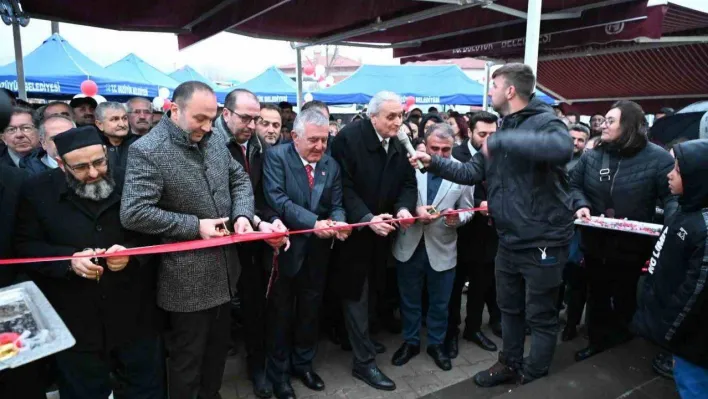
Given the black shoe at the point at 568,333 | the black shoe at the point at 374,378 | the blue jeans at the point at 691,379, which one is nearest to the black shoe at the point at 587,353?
the black shoe at the point at 568,333

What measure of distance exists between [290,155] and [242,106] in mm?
500

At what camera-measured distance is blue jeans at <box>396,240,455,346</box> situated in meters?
3.69

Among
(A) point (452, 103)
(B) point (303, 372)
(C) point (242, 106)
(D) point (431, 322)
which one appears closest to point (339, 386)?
(B) point (303, 372)

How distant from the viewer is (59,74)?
29.8 ft

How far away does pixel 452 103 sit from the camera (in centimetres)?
1462

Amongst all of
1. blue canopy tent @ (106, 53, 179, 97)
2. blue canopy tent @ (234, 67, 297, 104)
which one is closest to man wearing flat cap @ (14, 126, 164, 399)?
blue canopy tent @ (106, 53, 179, 97)

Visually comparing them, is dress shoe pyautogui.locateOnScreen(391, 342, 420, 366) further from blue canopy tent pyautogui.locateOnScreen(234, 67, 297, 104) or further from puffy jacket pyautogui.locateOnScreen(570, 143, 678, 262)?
blue canopy tent pyautogui.locateOnScreen(234, 67, 297, 104)

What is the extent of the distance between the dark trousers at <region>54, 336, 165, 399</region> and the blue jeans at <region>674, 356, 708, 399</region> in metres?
3.06

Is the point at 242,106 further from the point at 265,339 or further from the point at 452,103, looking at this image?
the point at 452,103

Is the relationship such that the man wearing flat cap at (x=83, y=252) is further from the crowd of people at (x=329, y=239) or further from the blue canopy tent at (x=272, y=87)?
the blue canopy tent at (x=272, y=87)

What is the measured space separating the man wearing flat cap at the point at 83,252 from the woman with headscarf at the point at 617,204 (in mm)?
3286

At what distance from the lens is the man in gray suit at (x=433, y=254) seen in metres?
3.66

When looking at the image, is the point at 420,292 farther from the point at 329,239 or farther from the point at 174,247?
the point at 174,247

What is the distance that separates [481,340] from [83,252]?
3.37 meters
